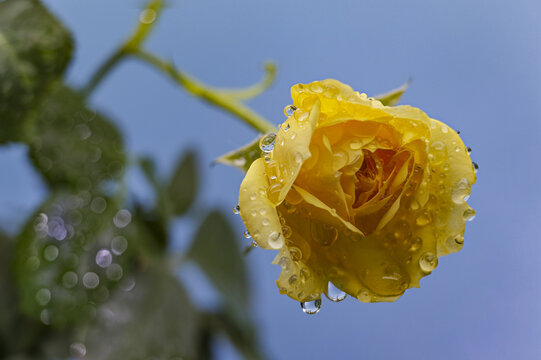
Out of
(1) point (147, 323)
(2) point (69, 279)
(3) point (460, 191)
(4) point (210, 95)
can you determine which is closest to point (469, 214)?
(3) point (460, 191)

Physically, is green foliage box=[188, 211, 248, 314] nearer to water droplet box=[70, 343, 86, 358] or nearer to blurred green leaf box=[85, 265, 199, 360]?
blurred green leaf box=[85, 265, 199, 360]

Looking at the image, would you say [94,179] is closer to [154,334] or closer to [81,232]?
[81,232]

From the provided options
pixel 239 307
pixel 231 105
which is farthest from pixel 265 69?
pixel 239 307

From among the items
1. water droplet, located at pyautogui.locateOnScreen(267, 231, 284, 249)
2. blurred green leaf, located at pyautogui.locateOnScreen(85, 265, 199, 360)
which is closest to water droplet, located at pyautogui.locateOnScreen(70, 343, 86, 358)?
blurred green leaf, located at pyautogui.locateOnScreen(85, 265, 199, 360)

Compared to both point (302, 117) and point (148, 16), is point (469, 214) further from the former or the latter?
point (148, 16)

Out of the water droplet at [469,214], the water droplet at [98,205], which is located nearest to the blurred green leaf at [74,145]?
the water droplet at [98,205]
